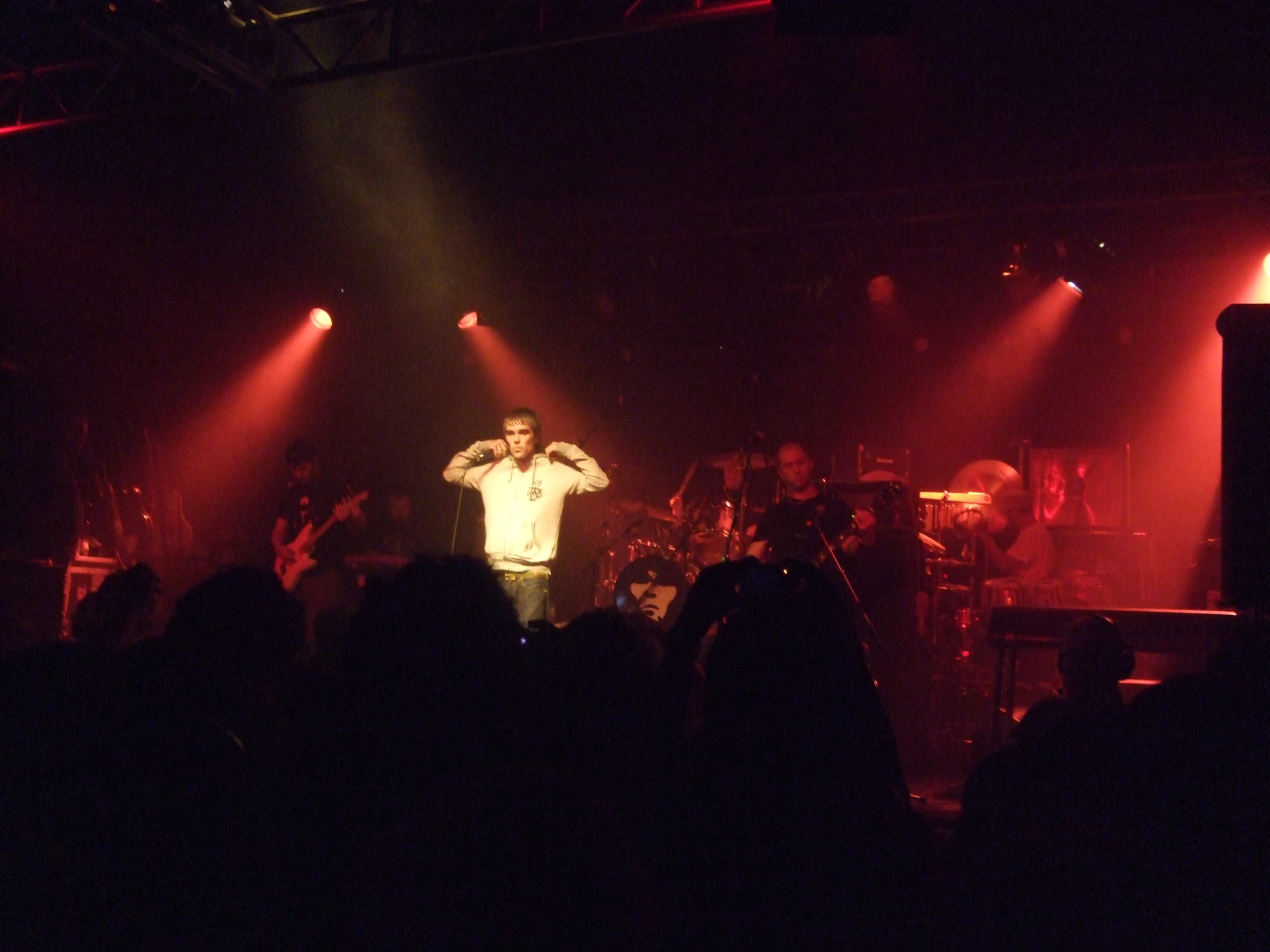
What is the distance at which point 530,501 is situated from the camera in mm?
7484

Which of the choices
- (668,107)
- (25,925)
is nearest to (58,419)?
(668,107)

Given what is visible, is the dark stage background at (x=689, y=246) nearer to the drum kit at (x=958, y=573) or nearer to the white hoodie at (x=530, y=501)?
the drum kit at (x=958, y=573)

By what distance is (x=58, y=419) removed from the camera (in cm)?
852

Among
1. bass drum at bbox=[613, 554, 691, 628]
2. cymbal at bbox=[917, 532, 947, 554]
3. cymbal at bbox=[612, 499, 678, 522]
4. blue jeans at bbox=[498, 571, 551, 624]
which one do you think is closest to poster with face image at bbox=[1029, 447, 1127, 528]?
cymbal at bbox=[917, 532, 947, 554]

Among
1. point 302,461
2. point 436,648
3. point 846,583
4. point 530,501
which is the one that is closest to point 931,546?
point 846,583

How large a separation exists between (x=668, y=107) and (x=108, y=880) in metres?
7.33

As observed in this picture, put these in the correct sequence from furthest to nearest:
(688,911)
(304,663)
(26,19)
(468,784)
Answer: (26,19), (304,663), (688,911), (468,784)

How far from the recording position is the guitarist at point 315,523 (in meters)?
8.78

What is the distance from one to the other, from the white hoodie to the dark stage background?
2.92 m

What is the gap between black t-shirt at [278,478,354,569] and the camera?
894 centimetres

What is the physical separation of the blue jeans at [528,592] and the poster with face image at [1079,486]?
624 cm

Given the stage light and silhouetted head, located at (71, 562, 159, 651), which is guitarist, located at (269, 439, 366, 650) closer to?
silhouetted head, located at (71, 562, 159, 651)

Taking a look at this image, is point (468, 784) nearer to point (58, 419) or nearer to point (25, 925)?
point (25, 925)

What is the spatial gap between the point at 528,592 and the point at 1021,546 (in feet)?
17.0
